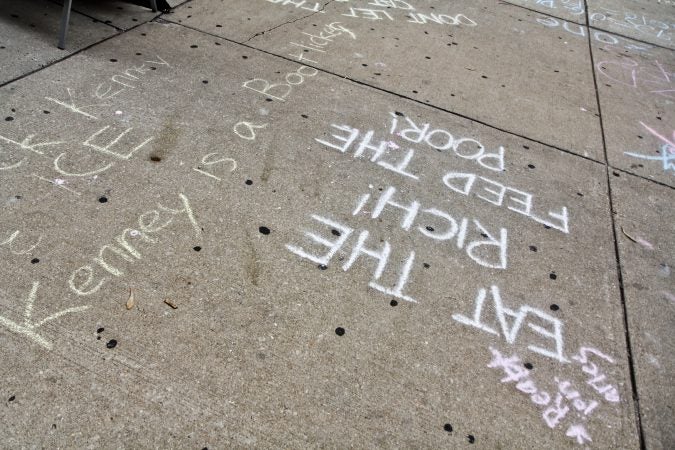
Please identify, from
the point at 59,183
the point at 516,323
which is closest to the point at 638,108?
the point at 516,323

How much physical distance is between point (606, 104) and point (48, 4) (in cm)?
441

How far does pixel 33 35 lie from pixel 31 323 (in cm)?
257

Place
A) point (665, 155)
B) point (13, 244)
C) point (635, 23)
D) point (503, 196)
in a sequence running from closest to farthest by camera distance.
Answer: point (13, 244) → point (503, 196) → point (665, 155) → point (635, 23)

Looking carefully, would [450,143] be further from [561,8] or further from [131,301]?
[561,8]

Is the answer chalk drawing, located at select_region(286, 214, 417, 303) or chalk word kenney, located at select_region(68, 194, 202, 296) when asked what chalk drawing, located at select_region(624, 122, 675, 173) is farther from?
chalk word kenney, located at select_region(68, 194, 202, 296)

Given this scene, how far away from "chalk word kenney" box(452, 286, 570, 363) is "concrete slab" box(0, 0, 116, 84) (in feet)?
9.72

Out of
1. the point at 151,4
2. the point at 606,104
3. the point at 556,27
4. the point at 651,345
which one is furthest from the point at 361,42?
the point at 651,345

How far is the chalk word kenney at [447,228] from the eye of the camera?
98.8 inches

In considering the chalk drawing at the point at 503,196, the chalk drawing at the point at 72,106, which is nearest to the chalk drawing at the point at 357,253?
the chalk drawing at the point at 503,196

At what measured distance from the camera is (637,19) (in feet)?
19.6

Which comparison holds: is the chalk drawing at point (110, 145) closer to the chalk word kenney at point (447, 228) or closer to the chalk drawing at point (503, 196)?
the chalk word kenney at point (447, 228)

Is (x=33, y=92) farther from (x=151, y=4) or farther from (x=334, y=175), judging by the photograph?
(x=334, y=175)

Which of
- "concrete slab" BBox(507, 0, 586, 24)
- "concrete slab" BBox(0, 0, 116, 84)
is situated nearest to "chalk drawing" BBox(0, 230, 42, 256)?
"concrete slab" BBox(0, 0, 116, 84)

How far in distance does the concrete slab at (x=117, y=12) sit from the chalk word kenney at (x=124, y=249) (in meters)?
2.18
